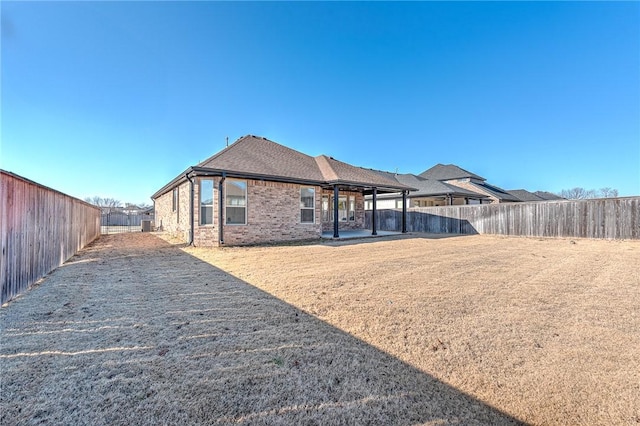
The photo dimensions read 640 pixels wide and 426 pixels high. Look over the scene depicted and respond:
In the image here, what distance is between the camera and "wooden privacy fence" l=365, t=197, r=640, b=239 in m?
12.2

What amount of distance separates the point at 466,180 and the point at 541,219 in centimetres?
1651

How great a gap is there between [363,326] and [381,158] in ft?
124

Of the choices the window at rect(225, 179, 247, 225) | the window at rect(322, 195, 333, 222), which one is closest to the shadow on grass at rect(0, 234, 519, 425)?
the window at rect(225, 179, 247, 225)

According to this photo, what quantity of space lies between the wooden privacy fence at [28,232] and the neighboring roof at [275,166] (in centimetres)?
426

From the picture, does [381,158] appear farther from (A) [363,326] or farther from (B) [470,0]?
(A) [363,326]

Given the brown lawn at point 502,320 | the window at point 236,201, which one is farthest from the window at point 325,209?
the brown lawn at point 502,320

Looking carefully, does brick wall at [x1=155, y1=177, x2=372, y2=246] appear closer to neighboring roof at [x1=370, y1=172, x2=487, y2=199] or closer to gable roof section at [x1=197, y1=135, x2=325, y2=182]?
gable roof section at [x1=197, y1=135, x2=325, y2=182]

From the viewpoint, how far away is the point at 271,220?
1194cm

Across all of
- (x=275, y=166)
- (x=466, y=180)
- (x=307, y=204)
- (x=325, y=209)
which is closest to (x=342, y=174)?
Answer: (x=307, y=204)

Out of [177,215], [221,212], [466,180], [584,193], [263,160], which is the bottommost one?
[177,215]

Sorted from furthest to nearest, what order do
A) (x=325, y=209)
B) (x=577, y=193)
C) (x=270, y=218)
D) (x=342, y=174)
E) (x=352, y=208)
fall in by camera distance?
(x=577, y=193)
(x=352, y=208)
(x=325, y=209)
(x=342, y=174)
(x=270, y=218)

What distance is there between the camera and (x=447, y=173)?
32.3 meters

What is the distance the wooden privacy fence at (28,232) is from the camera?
407 centimetres

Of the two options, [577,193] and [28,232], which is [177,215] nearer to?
[28,232]
